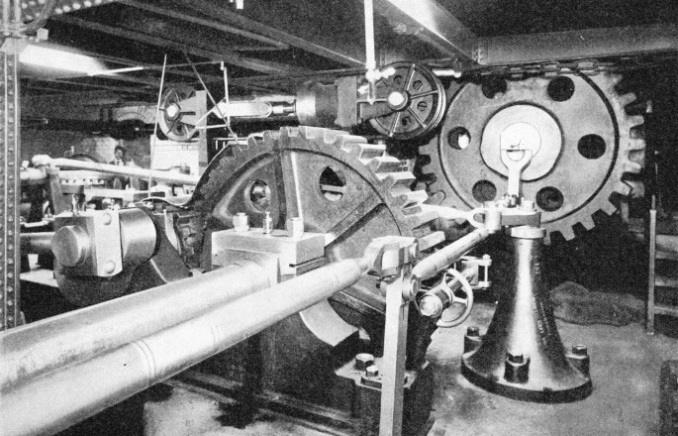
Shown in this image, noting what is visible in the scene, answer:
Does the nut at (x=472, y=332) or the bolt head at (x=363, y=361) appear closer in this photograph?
the bolt head at (x=363, y=361)

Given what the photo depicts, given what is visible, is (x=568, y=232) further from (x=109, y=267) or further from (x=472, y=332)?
(x=109, y=267)

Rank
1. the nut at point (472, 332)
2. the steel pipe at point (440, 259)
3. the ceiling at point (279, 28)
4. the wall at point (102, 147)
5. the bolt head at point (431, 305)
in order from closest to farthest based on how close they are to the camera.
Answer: the steel pipe at point (440, 259), the bolt head at point (431, 305), the nut at point (472, 332), the ceiling at point (279, 28), the wall at point (102, 147)

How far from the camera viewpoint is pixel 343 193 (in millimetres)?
3070

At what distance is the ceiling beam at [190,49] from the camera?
4.08 m

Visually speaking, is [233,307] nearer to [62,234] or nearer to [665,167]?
[62,234]

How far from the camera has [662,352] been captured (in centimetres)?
405

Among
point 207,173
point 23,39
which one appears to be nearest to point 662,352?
point 207,173

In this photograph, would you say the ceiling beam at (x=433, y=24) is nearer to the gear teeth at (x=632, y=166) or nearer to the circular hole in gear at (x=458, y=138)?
the circular hole in gear at (x=458, y=138)

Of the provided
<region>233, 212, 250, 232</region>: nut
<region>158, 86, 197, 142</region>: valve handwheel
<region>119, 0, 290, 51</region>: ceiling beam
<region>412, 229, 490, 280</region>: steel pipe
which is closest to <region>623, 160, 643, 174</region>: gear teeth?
<region>412, 229, 490, 280</region>: steel pipe

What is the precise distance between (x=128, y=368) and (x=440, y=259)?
1.37m

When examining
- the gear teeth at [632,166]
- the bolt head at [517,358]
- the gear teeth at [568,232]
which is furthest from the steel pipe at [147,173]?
the gear teeth at [632,166]

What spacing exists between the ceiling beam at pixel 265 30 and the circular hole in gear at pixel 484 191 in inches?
72.6

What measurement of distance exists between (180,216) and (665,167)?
479 cm

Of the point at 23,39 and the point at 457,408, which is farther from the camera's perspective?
the point at 457,408
